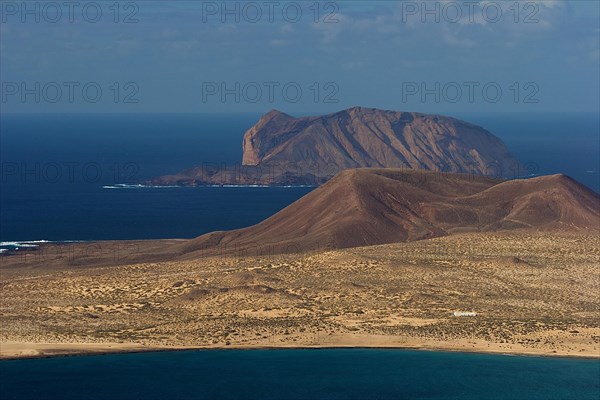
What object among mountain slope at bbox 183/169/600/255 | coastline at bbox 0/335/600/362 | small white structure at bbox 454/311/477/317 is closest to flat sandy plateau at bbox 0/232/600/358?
coastline at bbox 0/335/600/362

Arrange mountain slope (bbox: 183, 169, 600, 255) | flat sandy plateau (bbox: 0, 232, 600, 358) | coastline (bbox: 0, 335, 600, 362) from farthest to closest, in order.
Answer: mountain slope (bbox: 183, 169, 600, 255)
flat sandy plateau (bbox: 0, 232, 600, 358)
coastline (bbox: 0, 335, 600, 362)

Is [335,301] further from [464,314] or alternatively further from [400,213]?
[400,213]

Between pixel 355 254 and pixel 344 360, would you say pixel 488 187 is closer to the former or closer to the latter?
pixel 355 254

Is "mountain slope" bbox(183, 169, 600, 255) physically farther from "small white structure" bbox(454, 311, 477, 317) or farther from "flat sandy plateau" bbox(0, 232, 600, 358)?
"small white structure" bbox(454, 311, 477, 317)

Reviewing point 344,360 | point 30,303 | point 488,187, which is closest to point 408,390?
point 344,360

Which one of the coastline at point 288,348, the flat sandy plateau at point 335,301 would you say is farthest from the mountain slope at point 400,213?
the coastline at point 288,348

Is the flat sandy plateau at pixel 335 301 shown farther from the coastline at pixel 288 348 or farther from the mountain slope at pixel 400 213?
the mountain slope at pixel 400 213
